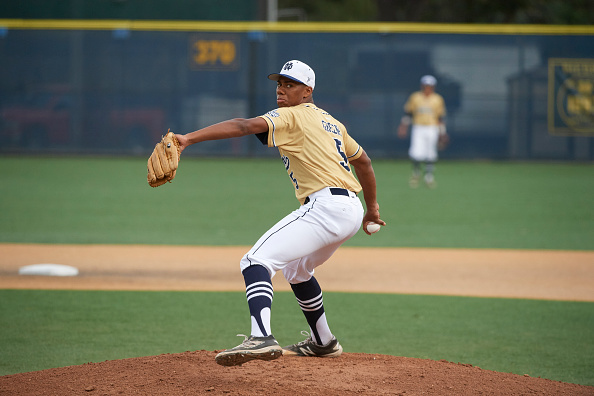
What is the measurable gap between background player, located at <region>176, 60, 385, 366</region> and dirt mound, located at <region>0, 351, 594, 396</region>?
28cm

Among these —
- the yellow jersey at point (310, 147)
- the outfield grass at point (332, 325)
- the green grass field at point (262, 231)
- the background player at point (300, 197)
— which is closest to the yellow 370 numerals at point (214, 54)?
the green grass field at point (262, 231)

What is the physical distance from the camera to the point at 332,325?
6195mm

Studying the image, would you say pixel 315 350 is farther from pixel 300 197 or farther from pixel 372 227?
pixel 300 197

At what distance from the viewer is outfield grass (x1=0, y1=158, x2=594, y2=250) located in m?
10.6

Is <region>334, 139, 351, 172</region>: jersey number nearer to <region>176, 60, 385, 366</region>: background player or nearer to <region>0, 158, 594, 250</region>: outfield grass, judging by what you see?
<region>176, 60, 385, 366</region>: background player

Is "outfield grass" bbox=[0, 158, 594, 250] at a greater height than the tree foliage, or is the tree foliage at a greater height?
the tree foliage

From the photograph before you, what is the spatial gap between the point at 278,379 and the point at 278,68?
18469 millimetres

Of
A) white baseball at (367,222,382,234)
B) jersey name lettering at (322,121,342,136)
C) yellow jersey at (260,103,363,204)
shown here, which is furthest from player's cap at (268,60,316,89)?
white baseball at (367,222,382,234)

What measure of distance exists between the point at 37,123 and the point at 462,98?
11957 mm

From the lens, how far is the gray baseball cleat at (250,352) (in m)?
3.68

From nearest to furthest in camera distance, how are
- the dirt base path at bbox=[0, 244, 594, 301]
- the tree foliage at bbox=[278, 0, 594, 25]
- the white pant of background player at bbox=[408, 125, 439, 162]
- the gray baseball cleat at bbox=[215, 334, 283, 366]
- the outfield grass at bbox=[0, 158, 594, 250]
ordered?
the gray baseball cleat at bbox=[215, 334, 283, 366] < the dirt base path at bbox=[0, 244, 594, 301] < the outfield grass at bbox=[0, 158, 594, 250] < the white pant of background player at bbox=[408, 125, 439, 162] < the tree foliage at bbox=[278, 0, 594, 25]

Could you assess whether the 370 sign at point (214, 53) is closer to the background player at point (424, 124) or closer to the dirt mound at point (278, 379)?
the background player at point (424, 124)

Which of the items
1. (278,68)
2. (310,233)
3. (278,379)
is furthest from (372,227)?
(278,68)

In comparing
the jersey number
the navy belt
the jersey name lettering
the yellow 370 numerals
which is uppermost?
the yellow 370 numerals
